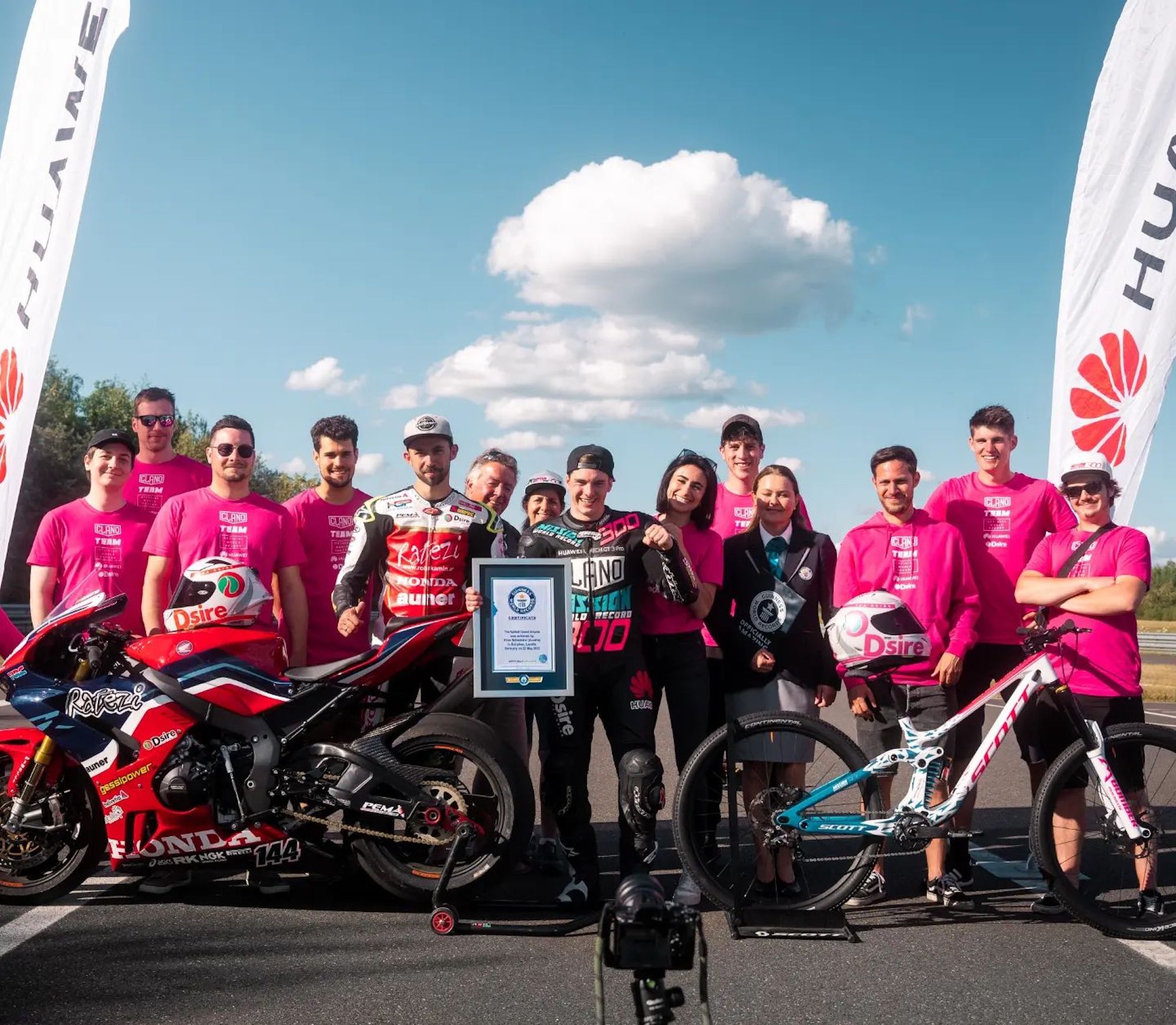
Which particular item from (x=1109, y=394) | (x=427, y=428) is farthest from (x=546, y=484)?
(x=1109, y=394)

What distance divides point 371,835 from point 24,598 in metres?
40.8

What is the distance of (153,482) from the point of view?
6891mm

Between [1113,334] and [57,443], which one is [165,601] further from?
[57,443]

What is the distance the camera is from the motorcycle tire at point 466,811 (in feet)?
16.1

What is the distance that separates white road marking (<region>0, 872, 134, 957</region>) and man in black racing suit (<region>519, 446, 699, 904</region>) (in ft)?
7.17

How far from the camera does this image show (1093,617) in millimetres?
5207

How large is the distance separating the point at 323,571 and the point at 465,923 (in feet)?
7.82

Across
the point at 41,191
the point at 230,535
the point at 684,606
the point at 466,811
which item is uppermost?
the point at 41,191

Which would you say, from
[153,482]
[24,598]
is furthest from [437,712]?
[24,598]

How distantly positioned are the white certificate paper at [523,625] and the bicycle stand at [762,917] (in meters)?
0.90

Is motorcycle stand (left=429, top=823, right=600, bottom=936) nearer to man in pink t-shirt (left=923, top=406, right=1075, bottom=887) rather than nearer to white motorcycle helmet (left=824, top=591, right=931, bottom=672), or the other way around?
white motorcycle helmet (left=824, top=591, right=931, bottom=672)

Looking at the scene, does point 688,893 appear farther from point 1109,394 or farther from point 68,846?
point 1109,394

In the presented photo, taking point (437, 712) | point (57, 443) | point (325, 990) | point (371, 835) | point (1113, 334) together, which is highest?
point (57, 443)

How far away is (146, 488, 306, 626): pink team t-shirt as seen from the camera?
591cm
